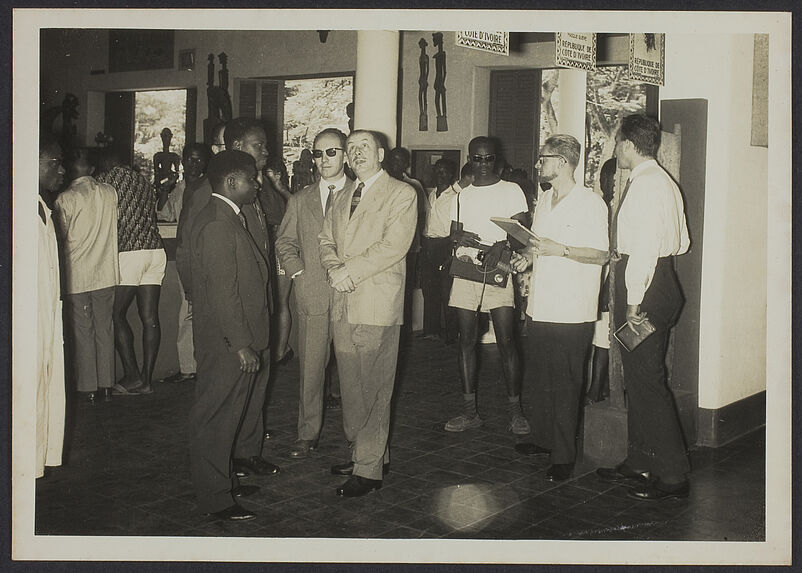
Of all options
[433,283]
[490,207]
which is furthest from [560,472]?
[433,283]

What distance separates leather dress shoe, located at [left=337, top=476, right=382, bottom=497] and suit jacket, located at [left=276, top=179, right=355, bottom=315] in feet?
3.30

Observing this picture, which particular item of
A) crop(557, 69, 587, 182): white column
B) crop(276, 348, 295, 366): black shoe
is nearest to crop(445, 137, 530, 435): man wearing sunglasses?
crop(276, 348, 295, 366): black shoe

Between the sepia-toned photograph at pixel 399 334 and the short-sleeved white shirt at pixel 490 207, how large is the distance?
0.01 meters

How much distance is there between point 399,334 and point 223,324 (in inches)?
41.4

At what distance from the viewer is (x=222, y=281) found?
3.87m

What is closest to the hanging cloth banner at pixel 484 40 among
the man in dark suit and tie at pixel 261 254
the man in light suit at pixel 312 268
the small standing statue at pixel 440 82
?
the man in light suit at pixel 312 268

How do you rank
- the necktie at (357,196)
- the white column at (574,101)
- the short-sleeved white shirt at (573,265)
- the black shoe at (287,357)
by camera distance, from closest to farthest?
the necktie at (357,196) < the short-sleeved white shirt at (573,265) < the black shoe at (287,357) < the white column at (574,101)

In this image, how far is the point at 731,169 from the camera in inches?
198

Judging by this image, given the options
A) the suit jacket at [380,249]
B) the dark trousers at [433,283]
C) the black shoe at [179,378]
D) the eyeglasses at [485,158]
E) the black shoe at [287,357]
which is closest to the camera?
the suit jacket at [380,249]

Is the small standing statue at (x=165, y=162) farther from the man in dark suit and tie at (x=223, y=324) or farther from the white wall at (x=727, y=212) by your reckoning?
the white wall at (x=727, y=212)

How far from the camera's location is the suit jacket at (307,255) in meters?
4.88

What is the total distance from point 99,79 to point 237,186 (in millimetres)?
11204

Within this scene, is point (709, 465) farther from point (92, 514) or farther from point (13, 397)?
point (13, 397)

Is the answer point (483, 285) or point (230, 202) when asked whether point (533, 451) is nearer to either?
point (483, 285)
